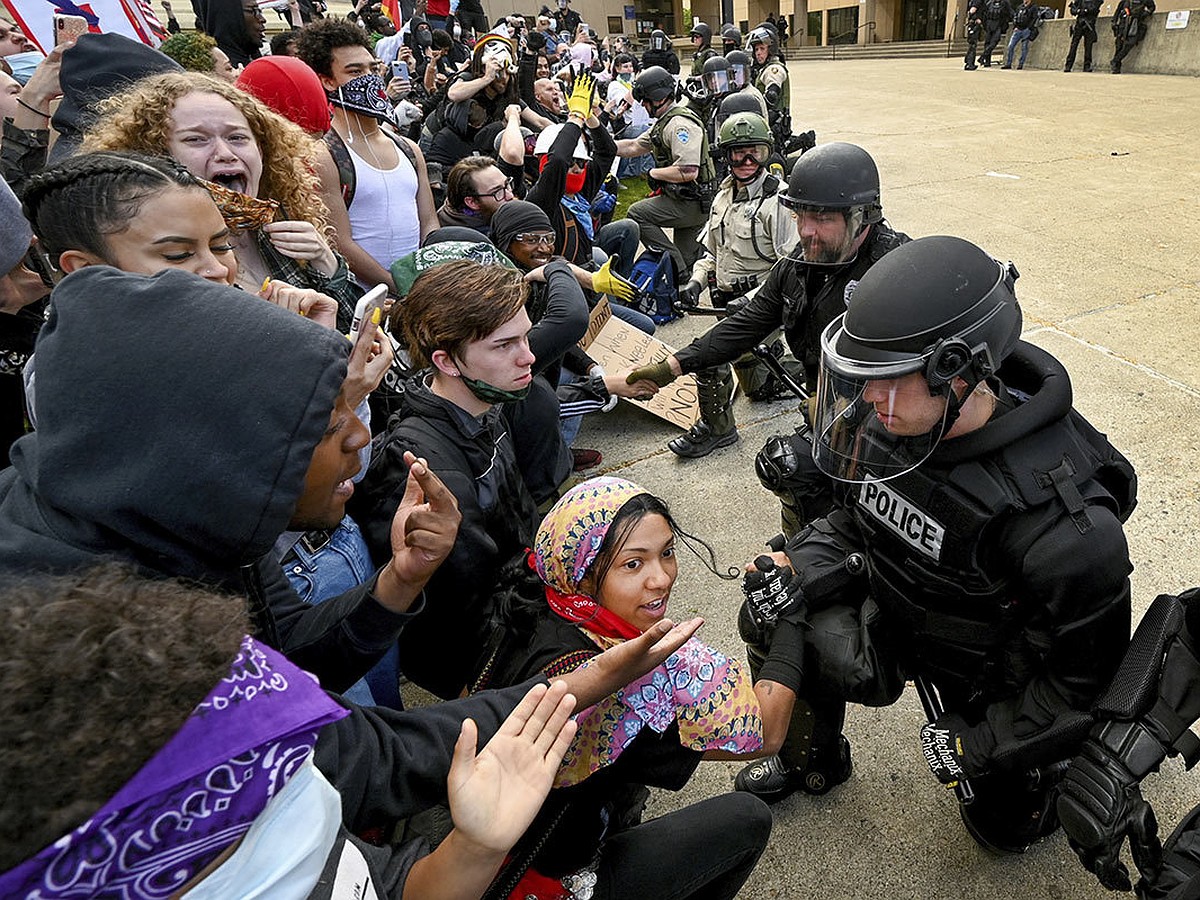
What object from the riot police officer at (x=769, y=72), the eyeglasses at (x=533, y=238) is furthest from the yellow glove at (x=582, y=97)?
the riot police officer at (x=769, y=72)

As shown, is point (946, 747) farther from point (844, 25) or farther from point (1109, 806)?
point (844, 25)

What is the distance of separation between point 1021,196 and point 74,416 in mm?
9514

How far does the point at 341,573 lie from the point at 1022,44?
25.3 metres

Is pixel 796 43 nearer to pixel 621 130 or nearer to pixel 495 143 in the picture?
pixel 621 130

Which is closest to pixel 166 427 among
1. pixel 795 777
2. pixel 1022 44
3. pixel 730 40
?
pixel 795 777

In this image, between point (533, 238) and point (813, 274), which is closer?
point (813, 274)

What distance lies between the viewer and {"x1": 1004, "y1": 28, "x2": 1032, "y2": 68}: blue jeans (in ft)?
64.5

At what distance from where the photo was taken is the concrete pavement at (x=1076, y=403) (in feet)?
7.18

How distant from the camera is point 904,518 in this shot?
70.1 inches

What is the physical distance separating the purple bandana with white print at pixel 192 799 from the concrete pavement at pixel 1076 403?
1968 millimetres

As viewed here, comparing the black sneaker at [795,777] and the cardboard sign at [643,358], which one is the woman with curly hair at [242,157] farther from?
the cardboard sign at [643,358]

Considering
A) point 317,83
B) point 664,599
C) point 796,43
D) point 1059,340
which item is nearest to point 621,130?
point 1059,340

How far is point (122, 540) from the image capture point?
3.27 ft

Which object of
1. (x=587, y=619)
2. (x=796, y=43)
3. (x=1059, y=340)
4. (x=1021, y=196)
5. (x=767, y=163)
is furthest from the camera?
(x=796, y=43)
